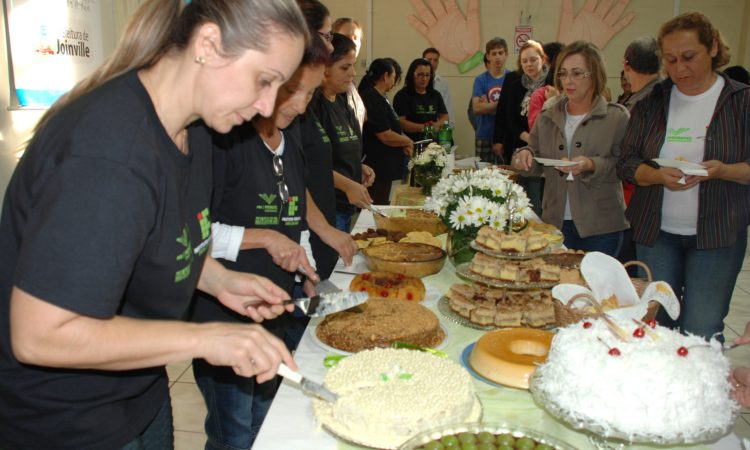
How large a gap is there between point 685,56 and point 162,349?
7.36 ft

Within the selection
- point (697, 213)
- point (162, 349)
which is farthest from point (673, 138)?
point (162, 349)

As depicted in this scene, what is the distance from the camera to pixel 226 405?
65.6 inches

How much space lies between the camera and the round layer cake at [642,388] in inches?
37.7

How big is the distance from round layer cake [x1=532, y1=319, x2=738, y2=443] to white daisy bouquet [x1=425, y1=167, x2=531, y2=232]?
1.05 m

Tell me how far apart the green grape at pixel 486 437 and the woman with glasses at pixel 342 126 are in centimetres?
185

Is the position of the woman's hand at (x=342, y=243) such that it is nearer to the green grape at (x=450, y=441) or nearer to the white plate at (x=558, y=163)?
the white plate at (x=558, y=163)

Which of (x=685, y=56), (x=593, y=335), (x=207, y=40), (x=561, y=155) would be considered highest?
(x=685, y=56)

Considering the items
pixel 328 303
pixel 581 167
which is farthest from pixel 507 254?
pixel 581 167

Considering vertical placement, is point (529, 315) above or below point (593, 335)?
below

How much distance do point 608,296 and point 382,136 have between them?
3573mm

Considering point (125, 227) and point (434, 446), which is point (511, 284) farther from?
point (125, 227)

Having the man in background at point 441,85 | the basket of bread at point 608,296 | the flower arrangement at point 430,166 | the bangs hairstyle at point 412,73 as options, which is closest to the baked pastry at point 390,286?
the basket of bread at point 608,296

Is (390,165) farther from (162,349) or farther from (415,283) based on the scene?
(162,349)

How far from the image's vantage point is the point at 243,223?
174cm
